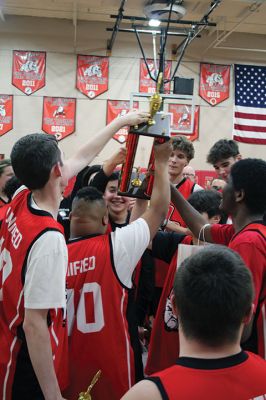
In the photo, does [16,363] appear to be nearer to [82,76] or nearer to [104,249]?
[104,249]

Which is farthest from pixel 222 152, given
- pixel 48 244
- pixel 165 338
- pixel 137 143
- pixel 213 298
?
pixel 213 298

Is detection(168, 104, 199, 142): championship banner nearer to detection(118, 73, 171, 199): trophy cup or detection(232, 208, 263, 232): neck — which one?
detection(118, 73, 171, 199): trophy cup

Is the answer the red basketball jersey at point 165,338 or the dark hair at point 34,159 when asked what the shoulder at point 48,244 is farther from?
the red basketball jersey at point 165,338

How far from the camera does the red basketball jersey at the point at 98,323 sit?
204cm

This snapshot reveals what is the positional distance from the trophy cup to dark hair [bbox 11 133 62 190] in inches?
20.2

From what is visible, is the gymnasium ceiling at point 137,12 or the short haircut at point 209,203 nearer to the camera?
the short haircut at point 209,203

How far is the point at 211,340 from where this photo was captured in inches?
40.8

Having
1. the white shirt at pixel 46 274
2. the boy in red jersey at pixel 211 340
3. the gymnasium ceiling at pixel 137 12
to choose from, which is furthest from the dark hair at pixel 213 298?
the gymnasium ceiling at pixel 137 12

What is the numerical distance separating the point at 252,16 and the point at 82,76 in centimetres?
450

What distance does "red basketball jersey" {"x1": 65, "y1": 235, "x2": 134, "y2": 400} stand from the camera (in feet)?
6.71

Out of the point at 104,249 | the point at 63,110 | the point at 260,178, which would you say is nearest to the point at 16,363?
the point at 104,249

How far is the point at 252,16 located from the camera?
11.0m

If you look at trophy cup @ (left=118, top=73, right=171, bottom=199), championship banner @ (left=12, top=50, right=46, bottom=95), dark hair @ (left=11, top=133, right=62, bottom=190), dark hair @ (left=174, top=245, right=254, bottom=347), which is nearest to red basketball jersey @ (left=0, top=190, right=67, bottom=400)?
dark hair @ (left=11, top=133, right=62, bottom=190)

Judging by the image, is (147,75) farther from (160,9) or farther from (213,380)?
(213,380)
